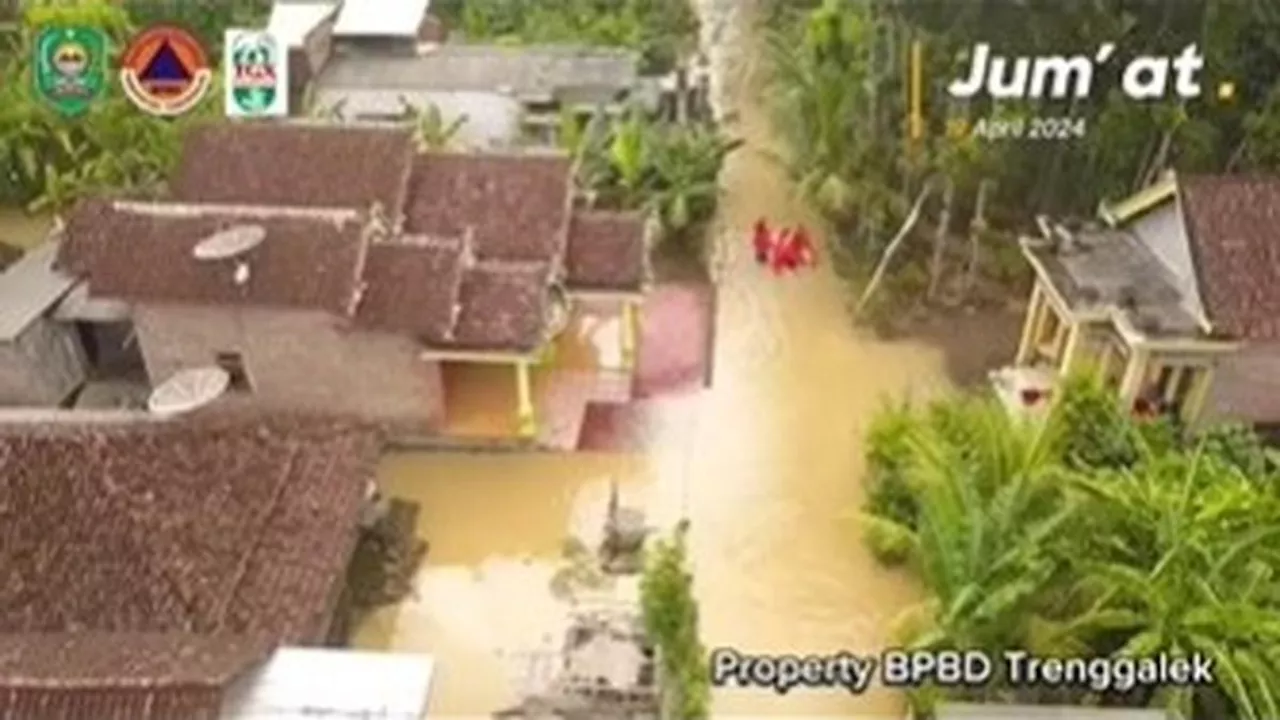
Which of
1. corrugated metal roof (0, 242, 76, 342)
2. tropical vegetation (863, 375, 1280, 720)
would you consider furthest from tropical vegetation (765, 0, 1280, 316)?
corrugated metal roof (0, 242, 76, 342)

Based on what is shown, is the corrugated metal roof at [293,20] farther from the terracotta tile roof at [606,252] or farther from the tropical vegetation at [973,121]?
the tropical vegetation at [973,121]

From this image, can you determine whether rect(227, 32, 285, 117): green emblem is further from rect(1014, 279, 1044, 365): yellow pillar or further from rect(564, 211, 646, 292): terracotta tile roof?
rect(1014, 279, 1044, 365): yellow pillar

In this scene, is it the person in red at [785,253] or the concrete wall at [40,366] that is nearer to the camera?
the concrete wall at [40,366]

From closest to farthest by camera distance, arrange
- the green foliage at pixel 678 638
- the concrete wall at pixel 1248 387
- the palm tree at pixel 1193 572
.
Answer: the palm tree at pixel 1193 572 < the green foliage at pixel 678 638 < the concrete wall at pixel 1248 387

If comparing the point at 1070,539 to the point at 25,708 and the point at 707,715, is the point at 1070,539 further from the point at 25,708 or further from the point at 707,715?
the point at 25,708

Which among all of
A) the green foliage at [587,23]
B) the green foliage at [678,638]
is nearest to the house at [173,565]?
the green foliage at [678,638]

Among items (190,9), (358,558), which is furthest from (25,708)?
(190,9)
